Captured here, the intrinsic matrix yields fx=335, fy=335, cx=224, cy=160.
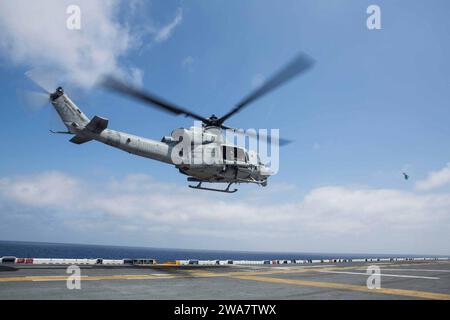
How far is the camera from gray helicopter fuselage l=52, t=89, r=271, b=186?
2050cm

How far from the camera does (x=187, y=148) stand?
74.3 feet

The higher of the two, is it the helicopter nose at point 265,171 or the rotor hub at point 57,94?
the rotor hub at point 57,94

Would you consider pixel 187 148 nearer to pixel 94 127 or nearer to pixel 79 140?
pixel 94 127

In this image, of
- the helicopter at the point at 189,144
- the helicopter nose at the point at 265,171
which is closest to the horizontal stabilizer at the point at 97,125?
the helicopter at the point at 189,144

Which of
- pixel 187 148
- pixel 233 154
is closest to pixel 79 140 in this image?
pixel 187 148

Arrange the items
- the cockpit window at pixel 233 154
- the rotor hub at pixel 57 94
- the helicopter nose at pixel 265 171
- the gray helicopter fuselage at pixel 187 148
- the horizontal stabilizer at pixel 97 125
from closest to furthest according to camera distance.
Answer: the horizontal stabilizer at pixel 97 125
the rotor hub at pixel 57 94
the gray helicopter fuselage at pixel 187 148
the cockpit window at pixel 233 154
the helicopter nose at pixel 265 171

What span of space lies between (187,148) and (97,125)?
5852 millimetres

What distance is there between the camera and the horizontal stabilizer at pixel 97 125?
65.4 feet

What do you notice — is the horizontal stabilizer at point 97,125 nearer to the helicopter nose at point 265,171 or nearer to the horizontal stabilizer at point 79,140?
the horizontal stabilizer at point 79,140

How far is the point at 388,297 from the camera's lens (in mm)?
11797

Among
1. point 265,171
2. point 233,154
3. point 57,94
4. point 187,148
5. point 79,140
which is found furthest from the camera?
point 265,171
